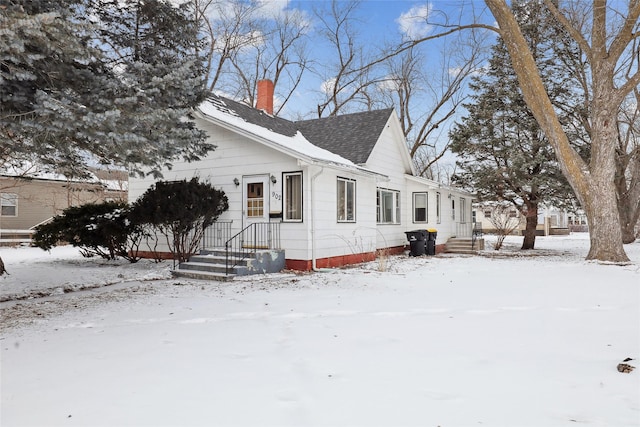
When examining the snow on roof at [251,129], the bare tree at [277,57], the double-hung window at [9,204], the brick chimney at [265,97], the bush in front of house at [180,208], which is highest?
the bare tree at [277,57]

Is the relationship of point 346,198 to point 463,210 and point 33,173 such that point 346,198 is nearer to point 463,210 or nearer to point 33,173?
point 33,173

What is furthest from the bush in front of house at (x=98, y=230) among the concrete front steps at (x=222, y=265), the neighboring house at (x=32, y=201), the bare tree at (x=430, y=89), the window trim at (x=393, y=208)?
the bare tree at (x=430, y=89)

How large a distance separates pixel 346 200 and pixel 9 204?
18.8 meters

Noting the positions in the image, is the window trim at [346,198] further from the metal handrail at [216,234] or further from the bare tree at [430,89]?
the bare tree at [430,89]

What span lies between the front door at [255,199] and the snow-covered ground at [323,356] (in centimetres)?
343

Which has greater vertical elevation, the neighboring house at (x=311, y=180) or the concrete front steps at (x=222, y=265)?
the neighboring house at (x=311, y=180)

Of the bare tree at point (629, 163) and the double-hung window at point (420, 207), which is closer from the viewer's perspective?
the double-hung window at point (420, 207)

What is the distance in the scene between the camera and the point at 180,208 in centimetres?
978

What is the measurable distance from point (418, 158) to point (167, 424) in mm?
32838

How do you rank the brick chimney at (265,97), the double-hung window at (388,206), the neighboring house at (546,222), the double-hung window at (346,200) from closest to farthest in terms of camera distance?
1. the double-hung window at (346,200)
2. the double-hung window at (388,206)
3. the brick chimney at (265,97)
4. the neighboring house at (546,222)

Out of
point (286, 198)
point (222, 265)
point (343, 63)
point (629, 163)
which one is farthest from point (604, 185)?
point (343, 63)

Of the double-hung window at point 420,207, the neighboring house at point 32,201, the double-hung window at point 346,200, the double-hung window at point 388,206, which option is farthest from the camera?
the neighboring house at point 32,201

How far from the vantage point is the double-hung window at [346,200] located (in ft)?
38.4

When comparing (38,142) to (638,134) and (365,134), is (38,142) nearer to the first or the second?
(365,134)
